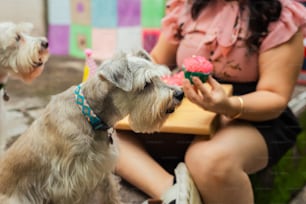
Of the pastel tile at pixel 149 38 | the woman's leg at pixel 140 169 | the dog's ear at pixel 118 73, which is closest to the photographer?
the dog's ear at pixel 118 73

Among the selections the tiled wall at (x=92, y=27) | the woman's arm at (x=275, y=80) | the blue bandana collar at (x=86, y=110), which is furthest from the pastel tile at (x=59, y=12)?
the woman's arm at (x=275, y=80)

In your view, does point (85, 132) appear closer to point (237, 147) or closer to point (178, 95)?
point (178, 95)

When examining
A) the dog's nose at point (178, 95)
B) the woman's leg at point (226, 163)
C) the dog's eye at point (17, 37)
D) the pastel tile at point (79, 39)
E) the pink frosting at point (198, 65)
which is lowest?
the woman's leg at point (226, 163)

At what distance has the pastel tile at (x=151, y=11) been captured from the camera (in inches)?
46.6

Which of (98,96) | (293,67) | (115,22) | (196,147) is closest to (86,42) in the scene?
(115,22)

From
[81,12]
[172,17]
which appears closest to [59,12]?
[81,12]

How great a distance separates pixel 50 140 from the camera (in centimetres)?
98

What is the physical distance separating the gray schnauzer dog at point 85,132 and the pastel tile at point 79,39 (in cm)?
16

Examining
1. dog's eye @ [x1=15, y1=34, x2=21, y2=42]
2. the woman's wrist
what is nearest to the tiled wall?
dog's eye @ [x1=15, y1=34, x2=21, y2=42]

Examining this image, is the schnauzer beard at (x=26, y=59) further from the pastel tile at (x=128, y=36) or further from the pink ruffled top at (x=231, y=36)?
the pink ruffled top at (x=231, y=36)

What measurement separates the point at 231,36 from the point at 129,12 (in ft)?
0.86

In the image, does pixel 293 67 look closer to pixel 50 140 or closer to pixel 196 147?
pixel 196 147

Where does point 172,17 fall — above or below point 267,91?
above

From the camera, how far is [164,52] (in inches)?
50.0
